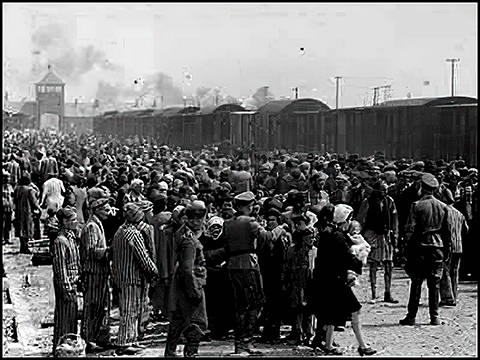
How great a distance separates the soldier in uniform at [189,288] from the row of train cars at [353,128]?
14750mm

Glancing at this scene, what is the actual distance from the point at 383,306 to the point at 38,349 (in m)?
5.02

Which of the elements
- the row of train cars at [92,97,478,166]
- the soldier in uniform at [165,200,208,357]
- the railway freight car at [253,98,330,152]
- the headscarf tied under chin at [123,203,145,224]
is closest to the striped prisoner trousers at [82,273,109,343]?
the headscarf tied under chin at [123,203,145,224]

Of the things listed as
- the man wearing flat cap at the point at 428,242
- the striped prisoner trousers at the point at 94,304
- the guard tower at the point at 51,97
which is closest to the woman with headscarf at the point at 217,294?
the striped prisoner trousers at the point at 94,304

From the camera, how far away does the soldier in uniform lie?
805 centimetres

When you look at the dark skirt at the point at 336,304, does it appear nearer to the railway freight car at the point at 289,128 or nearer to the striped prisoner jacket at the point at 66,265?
the striped prisoner jacket at the point at 66,265

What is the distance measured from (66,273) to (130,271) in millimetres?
713

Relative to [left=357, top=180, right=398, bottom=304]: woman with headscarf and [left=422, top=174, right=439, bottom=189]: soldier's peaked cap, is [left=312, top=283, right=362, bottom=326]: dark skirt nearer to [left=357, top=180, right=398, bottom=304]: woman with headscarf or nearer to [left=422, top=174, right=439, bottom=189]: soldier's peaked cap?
[left=422, top=174, right=439, bottom=189]: soldier's peaked cap

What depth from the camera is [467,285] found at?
1326 cm

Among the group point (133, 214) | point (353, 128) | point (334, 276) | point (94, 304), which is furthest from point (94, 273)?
point (353, 128)

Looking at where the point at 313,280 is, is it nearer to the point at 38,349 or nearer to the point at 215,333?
the point at 215,333

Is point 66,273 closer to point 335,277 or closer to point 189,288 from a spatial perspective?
point 189,288

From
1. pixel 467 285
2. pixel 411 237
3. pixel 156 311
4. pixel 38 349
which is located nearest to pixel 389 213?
pixel 411 237

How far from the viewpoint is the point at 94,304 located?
29.6ft

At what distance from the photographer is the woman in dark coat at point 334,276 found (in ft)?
27.3
